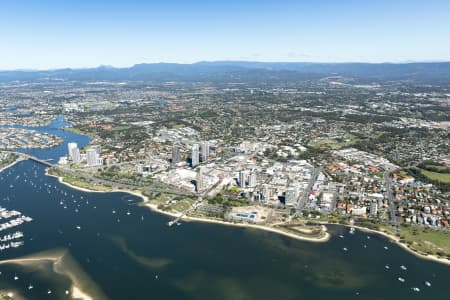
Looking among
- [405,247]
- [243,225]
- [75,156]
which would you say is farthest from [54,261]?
[405,247]

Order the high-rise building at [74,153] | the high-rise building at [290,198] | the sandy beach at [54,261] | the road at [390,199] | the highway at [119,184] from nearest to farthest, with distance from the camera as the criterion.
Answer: the sandy beach at [54,261], the road at [390,199], the high-rise building at [290,198], the highway at [119,184], the high-rise building at [74,153]

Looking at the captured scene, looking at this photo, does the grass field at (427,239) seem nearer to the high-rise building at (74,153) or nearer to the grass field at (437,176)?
the grass field at (437,176)

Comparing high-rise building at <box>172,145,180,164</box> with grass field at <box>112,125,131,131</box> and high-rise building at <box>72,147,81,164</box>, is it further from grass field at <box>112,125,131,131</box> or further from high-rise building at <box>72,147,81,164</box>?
grass field at <box>112,125,131,131</box>

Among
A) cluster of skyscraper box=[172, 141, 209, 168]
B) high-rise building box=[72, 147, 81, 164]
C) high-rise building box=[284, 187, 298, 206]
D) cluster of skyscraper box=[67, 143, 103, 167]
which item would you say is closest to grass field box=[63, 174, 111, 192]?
cluster of skyscraper box=[67, 143, 103, 167]

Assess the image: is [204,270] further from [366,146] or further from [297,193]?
[366,146]

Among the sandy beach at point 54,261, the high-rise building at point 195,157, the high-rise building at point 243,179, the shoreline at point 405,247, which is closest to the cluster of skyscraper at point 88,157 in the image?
the high-rise building at point 195,157
